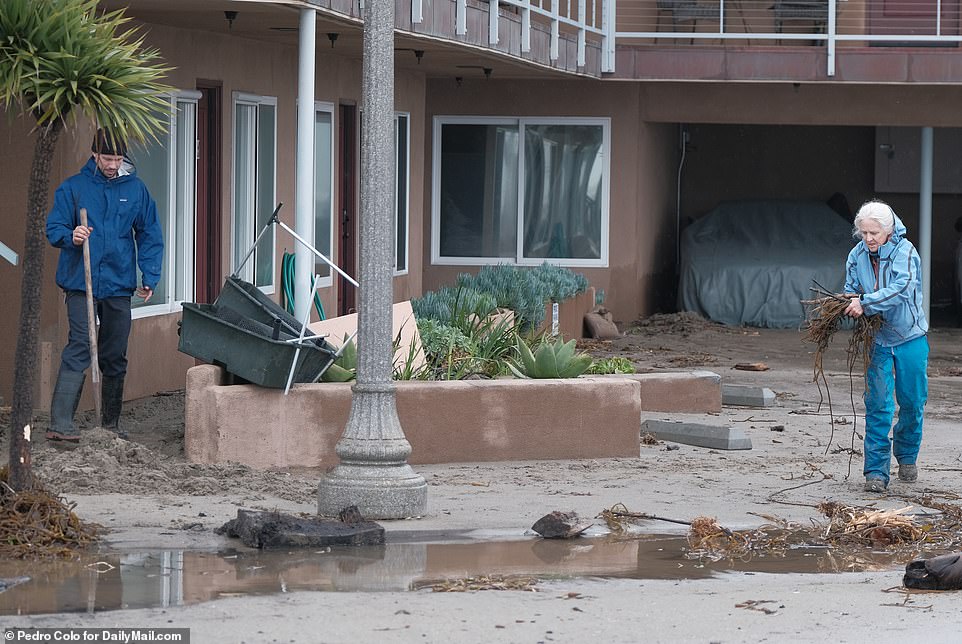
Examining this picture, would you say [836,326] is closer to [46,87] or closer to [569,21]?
[46,87]

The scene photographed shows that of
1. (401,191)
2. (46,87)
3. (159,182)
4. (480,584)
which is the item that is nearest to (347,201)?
(401,191)

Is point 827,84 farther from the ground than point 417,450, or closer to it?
farther from the ground

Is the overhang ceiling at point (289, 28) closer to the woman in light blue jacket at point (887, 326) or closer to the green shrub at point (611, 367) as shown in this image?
the green shrub at point (611, 367)

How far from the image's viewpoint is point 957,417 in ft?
39.9

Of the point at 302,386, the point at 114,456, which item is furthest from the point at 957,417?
the point at 114,456

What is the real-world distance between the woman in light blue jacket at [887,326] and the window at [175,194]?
5.32 metres

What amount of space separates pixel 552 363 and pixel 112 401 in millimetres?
2769

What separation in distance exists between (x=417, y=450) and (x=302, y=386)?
818mm

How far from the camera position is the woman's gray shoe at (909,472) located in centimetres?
896

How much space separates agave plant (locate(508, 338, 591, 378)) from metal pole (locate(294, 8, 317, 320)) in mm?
1446

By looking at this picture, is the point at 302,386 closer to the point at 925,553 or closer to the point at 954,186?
the point at 925,553

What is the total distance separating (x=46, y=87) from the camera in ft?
22.2

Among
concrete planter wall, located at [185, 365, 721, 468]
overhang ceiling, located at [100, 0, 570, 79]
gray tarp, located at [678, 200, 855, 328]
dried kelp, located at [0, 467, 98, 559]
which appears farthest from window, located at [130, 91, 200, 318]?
gray tarp, located at [678, 200, 855, 328]

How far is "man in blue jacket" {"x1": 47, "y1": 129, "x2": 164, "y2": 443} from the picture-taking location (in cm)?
888
